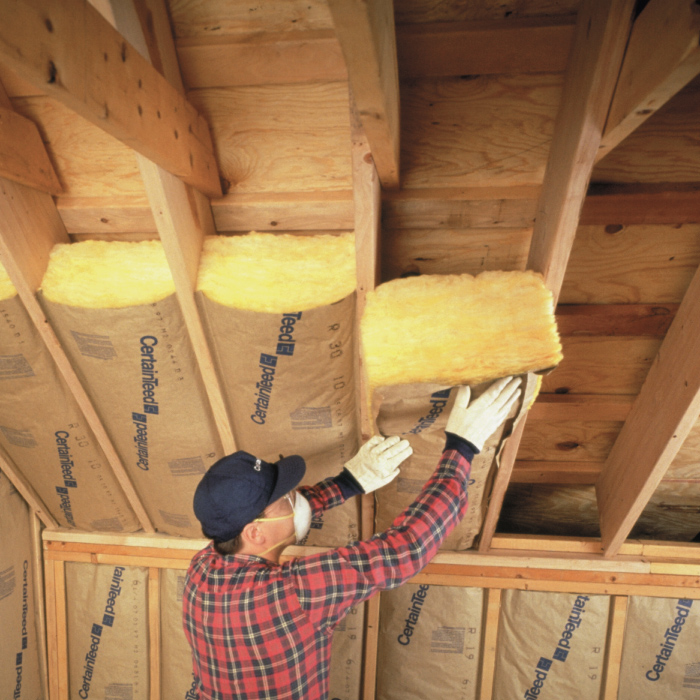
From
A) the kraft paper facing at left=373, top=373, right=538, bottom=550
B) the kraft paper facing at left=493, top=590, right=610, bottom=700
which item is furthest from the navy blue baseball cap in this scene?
the kraft paper facing at left=493, top=590, right=610, bottom=700

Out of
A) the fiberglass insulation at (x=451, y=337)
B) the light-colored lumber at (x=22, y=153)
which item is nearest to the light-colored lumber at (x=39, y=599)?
the light-colored lumber at (x=22, y=153)

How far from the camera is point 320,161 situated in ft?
4.33

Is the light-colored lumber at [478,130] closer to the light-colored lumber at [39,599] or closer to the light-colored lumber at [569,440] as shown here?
the light-colored lumber at [569,440]


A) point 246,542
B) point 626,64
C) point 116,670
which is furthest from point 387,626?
point 626,64

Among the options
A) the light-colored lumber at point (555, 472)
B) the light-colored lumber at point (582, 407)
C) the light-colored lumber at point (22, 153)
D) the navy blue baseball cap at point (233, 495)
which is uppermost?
the light-colored lumber at point (22, 153)

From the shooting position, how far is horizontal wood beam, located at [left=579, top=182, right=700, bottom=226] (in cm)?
129

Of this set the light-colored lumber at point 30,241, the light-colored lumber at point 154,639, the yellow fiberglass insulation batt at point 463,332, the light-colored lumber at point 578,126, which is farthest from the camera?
the light-colored lumber at point 154,639

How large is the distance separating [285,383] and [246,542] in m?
0.54

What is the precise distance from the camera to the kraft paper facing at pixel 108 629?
2549mm

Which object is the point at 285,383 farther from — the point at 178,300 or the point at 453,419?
the point at 453,419

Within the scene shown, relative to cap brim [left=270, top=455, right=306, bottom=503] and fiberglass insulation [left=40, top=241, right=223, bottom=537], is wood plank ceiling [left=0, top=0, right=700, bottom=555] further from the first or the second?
cap brim [left=270, top=455, right=306, bottom=503]

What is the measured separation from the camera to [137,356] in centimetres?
163

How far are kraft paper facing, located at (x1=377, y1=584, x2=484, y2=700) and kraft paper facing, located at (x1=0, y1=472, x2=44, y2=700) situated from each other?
1.99 meters

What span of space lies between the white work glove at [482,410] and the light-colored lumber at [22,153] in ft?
4.51
